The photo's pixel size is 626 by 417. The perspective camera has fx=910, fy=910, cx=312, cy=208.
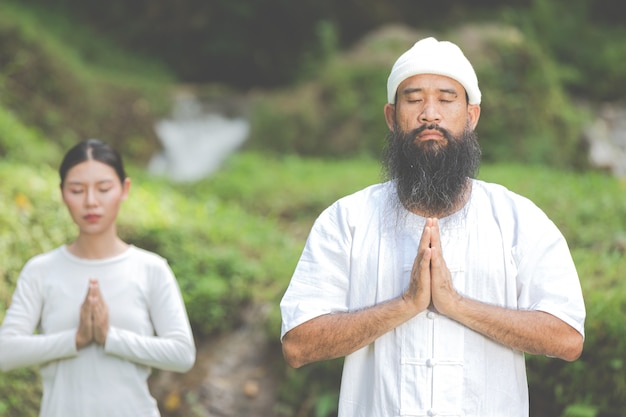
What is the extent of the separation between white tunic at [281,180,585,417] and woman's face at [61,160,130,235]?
1228mm

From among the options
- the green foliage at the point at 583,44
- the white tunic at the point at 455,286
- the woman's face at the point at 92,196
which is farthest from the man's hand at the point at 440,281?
the green foliage at the point at 583,44

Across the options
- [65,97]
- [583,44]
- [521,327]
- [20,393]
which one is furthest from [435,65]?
Answer: [583,44]

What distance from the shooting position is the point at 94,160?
405 cm

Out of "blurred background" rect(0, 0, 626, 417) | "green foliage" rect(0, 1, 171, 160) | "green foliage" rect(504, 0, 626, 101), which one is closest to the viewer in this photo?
"blurred background" rect(0, 0, 626, 417)

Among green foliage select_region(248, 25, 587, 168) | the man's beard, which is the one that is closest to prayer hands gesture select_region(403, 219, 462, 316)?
the man's beard

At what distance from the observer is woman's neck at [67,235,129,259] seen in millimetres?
4031

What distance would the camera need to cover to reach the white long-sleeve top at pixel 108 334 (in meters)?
3.87

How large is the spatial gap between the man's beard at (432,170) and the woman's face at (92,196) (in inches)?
55.7

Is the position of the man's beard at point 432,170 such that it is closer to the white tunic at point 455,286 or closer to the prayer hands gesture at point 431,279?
the white tunic at point 455,286

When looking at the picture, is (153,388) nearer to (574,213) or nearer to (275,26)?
(574,213)

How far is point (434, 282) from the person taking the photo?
9.46ft

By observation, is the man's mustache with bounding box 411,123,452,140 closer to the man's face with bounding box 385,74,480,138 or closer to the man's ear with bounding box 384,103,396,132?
the man's face with bounding box 385,74,480,138

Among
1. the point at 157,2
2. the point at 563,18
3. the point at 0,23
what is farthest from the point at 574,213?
the point at 157,2

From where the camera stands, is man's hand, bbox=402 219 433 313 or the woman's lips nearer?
man's hand, bbox=402 219 433 313
